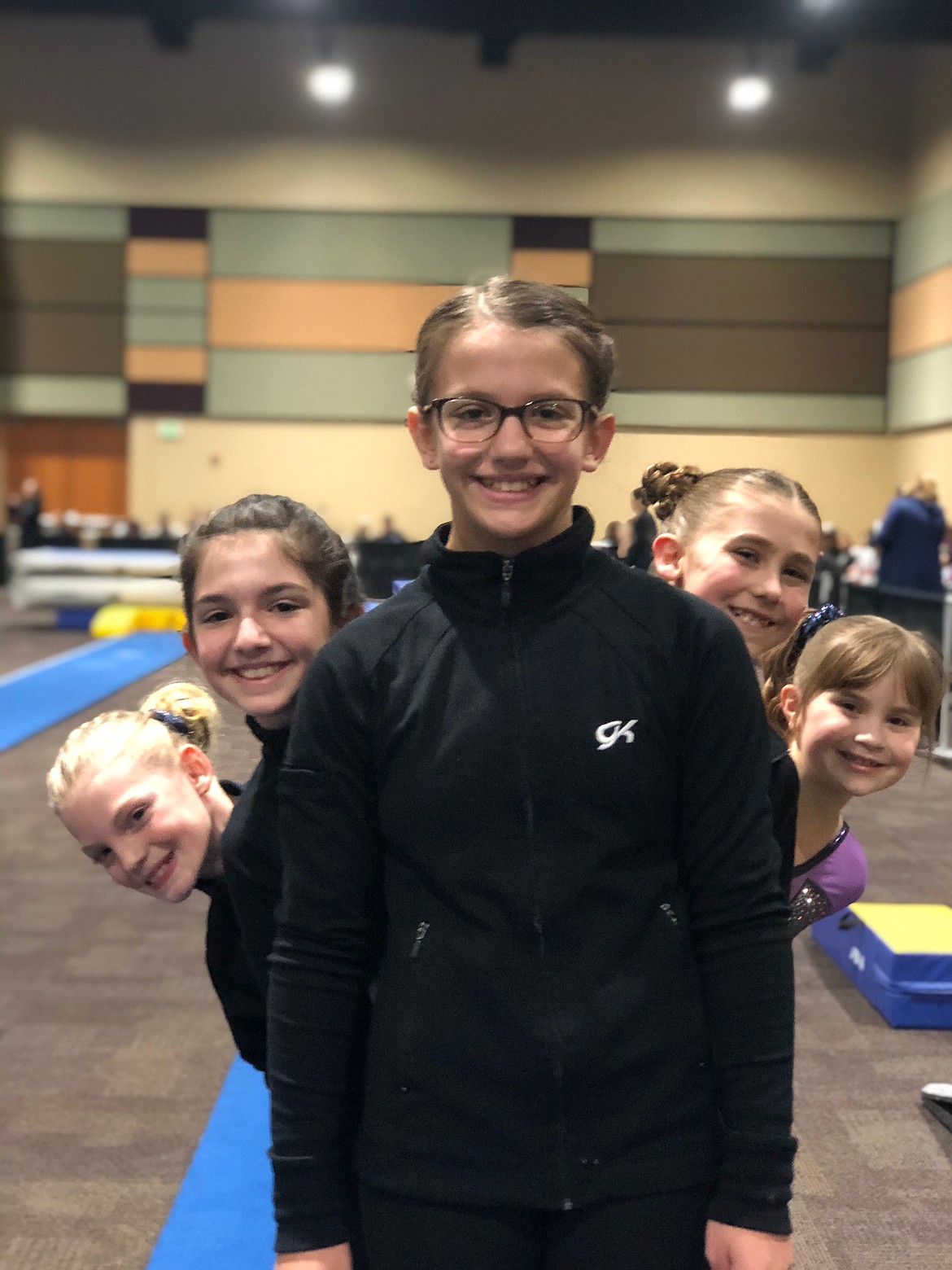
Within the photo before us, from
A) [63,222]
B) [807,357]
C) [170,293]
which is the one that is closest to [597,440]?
[807,357]

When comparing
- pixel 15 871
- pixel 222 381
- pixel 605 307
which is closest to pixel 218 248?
pixel 222 381

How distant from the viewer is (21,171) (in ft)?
53.4

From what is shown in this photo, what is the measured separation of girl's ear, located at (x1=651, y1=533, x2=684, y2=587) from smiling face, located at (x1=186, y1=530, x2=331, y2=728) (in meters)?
0.52

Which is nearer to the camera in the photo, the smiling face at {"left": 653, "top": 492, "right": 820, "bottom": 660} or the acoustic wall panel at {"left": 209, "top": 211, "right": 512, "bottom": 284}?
the smiling face at {"left": 653, "top": 492, "right": 820, "bottom": 660}

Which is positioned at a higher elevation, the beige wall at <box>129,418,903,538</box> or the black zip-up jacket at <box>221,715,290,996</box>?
the beige wall at <box>129,418,903,538</box>

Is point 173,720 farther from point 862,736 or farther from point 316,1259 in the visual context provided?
point 862,736

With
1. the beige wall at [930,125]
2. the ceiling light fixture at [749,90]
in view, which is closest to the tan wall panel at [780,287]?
the beige wall at [930,125]

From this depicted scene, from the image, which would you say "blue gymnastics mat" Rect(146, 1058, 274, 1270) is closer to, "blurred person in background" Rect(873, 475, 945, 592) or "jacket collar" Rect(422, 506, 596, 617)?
"jacket collar" Rect(422, 506, 596, 617)

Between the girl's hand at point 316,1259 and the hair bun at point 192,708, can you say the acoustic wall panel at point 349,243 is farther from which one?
the girl's hand at point 316,1259

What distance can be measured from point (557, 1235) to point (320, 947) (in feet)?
1.17

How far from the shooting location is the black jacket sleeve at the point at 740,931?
1.17 metres

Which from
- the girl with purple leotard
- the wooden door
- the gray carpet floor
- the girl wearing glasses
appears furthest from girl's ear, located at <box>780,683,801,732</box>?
the wooden door

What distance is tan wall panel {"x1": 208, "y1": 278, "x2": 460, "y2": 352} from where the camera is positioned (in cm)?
1608

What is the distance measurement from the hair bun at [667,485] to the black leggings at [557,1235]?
88cm
